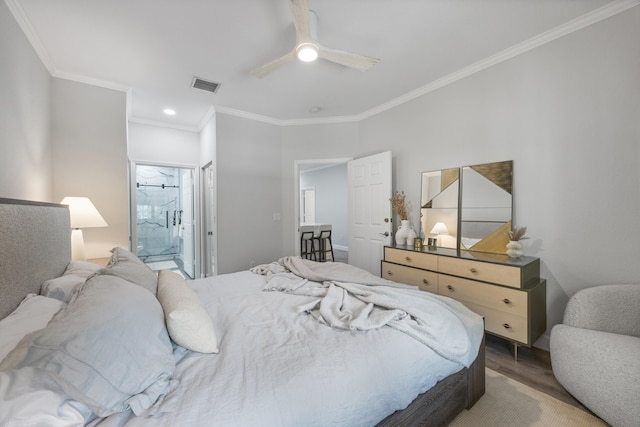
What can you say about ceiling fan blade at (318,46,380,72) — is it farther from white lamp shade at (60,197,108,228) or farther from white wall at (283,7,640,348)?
white lamp shade at (60,197,108,228)

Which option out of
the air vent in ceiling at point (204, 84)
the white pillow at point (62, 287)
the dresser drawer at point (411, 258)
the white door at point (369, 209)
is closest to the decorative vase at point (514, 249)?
the dresser drawer at point (411, 258)

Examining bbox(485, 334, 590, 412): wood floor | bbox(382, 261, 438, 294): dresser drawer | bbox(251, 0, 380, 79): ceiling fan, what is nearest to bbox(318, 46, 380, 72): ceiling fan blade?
bbox(251, 0, 380, 79): ceiling fan

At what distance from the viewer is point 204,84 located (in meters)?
3.05

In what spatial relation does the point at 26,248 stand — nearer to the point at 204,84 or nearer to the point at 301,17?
the point at 301,17

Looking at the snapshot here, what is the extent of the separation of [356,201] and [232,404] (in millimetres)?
3348

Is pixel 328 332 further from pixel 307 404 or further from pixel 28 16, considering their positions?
pixel 28 16

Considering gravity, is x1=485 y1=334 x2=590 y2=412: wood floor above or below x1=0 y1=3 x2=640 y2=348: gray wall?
below

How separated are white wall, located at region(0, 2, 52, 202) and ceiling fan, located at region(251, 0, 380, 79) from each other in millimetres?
1675

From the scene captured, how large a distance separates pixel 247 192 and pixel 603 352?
3.89 metres

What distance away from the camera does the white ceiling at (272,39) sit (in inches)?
75.6

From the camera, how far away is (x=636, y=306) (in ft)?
5.62

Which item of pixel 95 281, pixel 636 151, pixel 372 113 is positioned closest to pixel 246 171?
pixel 372 113

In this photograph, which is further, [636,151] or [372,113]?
[372,113]

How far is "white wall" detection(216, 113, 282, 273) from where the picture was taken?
3.73 metres
